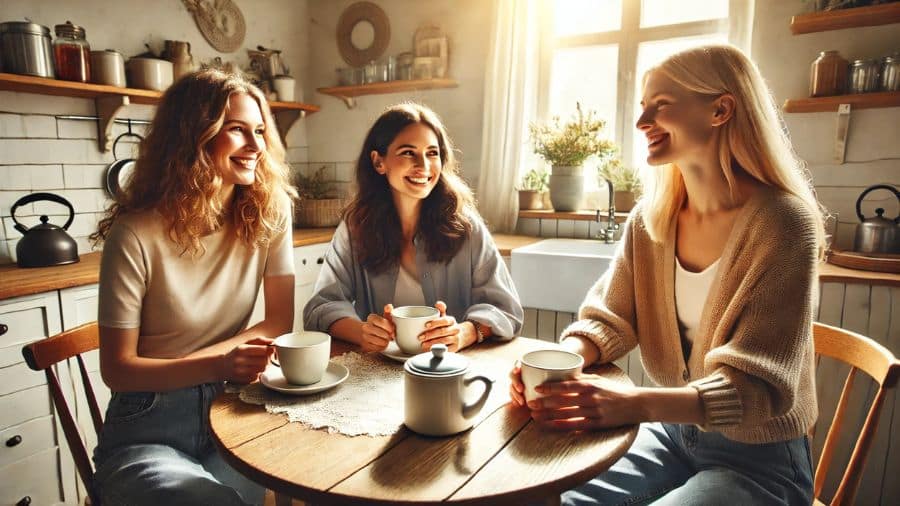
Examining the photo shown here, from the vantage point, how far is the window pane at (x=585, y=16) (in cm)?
304

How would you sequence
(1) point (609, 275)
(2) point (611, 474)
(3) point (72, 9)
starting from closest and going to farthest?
1. (2) point (611, 474)
2. (1) point (609, 275)
3. (3) point (72, 9)

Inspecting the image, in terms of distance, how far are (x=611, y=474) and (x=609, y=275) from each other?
0.46 m

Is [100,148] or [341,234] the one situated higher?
[100,148]

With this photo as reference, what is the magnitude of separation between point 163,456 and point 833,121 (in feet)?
9.06

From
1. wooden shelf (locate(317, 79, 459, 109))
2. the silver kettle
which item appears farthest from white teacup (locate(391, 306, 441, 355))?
wooden shelf (locate(317, 79, 459, 109))

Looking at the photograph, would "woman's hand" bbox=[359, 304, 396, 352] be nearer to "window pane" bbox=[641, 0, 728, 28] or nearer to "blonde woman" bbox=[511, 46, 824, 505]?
"blonde woman" bbox=[511, 46, 824, 505]

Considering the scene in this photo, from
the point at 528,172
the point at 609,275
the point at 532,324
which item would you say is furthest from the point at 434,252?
the point at 528,172

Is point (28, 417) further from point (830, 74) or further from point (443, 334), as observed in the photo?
point (830, 74)

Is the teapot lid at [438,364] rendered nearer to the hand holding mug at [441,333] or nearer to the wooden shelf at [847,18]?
the hand holding mug at [441,333]

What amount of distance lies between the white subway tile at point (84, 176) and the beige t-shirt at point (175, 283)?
5.36 feet

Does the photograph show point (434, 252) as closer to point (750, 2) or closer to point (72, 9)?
point (750, 2)

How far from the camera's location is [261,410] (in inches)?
38.0

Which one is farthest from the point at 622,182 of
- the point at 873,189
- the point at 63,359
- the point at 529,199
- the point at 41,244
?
the point at 41,244

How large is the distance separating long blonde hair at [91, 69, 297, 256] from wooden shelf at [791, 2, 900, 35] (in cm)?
220
